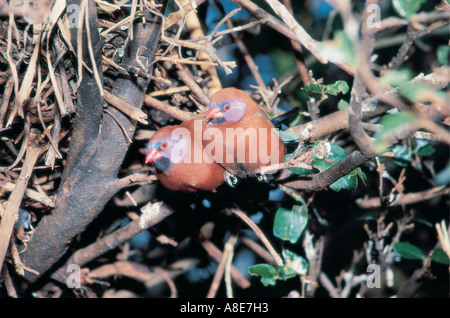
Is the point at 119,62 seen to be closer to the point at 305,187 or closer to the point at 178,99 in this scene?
the point at 178,99

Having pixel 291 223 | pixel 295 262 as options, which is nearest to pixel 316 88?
pixel 291 223

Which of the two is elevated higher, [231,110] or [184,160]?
[231,110]

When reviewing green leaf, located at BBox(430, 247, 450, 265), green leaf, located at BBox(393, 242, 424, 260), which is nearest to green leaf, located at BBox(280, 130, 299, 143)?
green leaf, located at BBox(393, 242, 424, 260)

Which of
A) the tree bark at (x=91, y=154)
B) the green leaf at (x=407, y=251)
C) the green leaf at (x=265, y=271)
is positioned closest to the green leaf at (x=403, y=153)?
the green leaf at (x=407, y=251)

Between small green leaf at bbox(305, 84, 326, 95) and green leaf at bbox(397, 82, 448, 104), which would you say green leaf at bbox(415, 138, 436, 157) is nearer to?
small green leaf at bbox(305, 84, 326, 95)

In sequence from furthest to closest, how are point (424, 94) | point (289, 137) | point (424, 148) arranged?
point (424, 148) → point (289, 137) → point (424, 94)

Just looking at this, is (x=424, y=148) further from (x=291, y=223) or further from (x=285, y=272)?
(x=285, y=272)

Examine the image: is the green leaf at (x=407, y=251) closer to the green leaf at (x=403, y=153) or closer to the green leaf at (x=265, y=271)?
the green leaf at (x=403, y=153)
